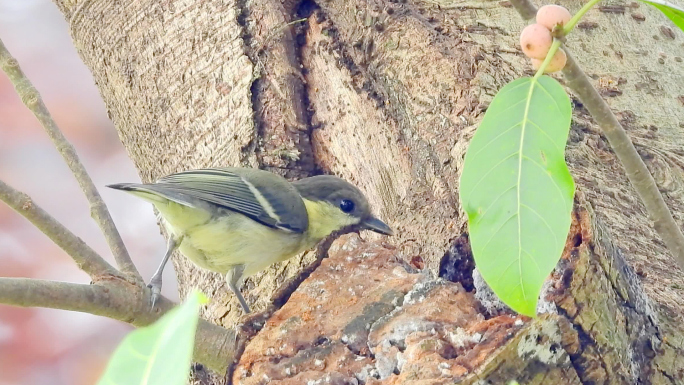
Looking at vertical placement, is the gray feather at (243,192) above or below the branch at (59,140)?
below

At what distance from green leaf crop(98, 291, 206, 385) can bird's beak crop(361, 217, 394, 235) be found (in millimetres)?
1381

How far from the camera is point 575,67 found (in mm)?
870

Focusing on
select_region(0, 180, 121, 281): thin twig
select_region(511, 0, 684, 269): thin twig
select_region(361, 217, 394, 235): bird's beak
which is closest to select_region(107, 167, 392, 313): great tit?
select_region(361, 217, 394, 235): bird's beak

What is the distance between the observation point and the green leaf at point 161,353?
0.56m

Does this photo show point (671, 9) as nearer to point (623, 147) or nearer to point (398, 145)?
point (623, 147)

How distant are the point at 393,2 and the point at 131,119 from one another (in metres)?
0.84

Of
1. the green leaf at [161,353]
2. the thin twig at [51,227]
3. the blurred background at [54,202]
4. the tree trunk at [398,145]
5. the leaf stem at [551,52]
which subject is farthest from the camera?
the blurred background at [54,202]

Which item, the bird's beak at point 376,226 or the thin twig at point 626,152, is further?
the bird's beak at point 376,226

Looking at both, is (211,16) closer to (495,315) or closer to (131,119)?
(131,119)

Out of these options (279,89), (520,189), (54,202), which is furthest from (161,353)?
(54,202)

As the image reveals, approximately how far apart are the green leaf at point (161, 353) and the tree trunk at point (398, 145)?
637mm

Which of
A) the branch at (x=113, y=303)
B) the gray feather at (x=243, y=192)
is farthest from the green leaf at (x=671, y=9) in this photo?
the gray feather at (x=243, y=192)

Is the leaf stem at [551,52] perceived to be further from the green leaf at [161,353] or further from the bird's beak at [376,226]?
the bird's beak at [376,226]

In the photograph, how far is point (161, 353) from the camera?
22.9 inches
